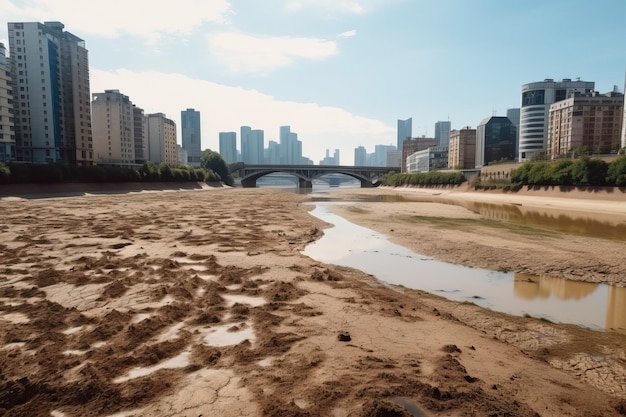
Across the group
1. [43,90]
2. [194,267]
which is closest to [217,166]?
[43,90]

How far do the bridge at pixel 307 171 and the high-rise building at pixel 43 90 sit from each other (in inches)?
2580

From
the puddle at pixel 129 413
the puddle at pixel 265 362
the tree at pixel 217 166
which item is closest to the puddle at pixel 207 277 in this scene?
the puddle at pixel 265 362

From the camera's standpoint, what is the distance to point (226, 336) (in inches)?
294

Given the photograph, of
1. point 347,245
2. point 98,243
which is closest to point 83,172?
point 98,243

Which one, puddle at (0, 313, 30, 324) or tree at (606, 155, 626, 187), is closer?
puddle at (0, 313, 30, 324)

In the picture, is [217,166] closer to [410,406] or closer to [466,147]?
[466,147]

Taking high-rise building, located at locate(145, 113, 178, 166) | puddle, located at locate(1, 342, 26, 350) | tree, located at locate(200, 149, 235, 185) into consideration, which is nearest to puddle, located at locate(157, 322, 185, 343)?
puddle, located at locate(1, 342, 26, 350)

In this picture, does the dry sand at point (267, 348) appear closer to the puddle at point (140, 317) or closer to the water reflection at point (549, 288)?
the puddle at point (140, 317)

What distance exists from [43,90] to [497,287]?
123575 mm

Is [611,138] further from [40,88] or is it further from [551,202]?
[40,88]

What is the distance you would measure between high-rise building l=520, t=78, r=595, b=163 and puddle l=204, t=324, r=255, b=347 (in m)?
182

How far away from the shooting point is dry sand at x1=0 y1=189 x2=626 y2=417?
16.8ft

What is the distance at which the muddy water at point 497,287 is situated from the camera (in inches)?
408

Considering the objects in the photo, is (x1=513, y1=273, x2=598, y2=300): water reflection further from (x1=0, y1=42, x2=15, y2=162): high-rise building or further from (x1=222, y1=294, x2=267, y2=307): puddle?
(x1=0, y1=42, x2=15, y2=162): high-rise building
